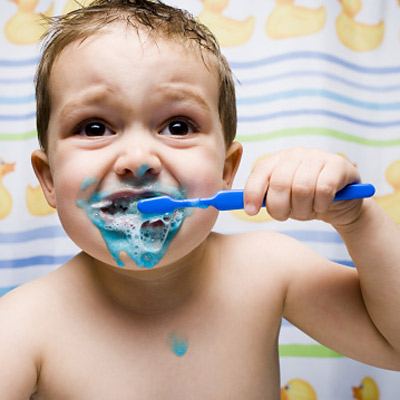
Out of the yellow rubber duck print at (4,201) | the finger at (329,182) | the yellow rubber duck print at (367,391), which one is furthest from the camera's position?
the yellow rubber duck print at (4,201)

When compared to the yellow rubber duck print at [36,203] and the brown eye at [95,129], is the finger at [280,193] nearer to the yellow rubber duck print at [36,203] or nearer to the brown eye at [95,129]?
the brown eye at [95,129]

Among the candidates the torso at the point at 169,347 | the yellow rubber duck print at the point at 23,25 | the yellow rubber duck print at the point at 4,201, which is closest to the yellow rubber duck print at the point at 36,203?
the yellow rubber duck print at the point at 4,201

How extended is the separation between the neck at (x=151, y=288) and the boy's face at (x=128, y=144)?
3.9 inches

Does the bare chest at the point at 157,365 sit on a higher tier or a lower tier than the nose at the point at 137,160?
lower

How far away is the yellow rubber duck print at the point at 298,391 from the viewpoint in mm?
1156

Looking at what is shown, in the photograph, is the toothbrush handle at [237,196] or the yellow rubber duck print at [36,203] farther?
the yellow rubber duck print at [36,203]

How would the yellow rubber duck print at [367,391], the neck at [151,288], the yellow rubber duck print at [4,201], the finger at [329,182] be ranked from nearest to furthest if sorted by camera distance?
the finger at [329,182] < the neck at [151,288] < the yellow rubber duck print at [367,391] < the yellow rubber duck print at [4,201]

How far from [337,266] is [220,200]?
0.29m

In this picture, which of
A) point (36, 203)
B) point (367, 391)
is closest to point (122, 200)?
point (36, 203)

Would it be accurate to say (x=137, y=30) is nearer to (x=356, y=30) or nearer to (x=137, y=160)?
(x=137, y=160)

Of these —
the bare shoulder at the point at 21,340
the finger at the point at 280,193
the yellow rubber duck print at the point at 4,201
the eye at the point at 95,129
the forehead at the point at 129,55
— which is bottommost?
the yellow rubber duck print at the point at 4,201

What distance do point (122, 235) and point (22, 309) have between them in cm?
22

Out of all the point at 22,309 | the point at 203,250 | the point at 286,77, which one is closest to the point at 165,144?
the point at 203,250

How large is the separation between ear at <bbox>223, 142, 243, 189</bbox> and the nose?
0.21m
